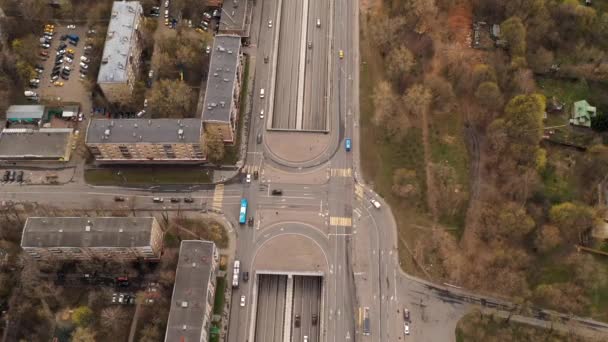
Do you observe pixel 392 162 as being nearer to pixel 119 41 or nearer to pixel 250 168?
pixel 250 168

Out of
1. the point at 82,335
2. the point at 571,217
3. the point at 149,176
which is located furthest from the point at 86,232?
the point at 571,217

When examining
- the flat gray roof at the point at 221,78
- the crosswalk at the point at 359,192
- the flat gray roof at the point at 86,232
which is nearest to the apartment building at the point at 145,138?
the flat gray roof at the point at 221,78

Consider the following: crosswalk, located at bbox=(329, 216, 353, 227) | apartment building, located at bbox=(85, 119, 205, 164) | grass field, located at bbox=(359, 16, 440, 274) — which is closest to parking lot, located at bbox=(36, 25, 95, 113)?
apartment building, located at bbox=(85, 119, 205, 164)

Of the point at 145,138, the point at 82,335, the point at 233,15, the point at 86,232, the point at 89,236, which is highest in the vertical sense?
the point at 233,15

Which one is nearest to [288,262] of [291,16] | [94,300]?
[94,300]

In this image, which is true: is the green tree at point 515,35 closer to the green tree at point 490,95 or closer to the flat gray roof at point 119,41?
the green tree at point 490,95

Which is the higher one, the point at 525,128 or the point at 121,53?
the point at 121,53

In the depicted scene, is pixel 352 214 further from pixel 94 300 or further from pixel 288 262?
pixel 94 300
